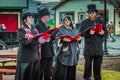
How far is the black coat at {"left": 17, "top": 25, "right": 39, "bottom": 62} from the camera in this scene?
8.14m

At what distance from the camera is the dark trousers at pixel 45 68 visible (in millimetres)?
9102

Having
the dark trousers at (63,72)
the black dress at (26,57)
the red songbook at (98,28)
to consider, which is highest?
the red songbook at (98,28)

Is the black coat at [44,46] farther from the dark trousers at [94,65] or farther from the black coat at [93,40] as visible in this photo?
the dark trousers at [94,65]

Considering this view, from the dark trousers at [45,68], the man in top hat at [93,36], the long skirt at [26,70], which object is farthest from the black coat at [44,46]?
the man in top hat at [93,36]

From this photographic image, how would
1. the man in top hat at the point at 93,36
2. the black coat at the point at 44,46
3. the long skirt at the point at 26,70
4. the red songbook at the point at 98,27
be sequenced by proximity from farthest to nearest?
1. the man in top hat at the point at 93,36
2. the red songbook at the point at 98,27
3. the black coat at the point at 44,46
4. the long skirt at the point at 26,70

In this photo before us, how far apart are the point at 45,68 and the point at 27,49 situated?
1091mm

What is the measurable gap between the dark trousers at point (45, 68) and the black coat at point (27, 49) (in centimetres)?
74

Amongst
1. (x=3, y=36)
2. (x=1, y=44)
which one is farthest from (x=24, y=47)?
(x=3, y=36)

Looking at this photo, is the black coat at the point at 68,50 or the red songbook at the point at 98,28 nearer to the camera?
the black coat at the point at 68,50

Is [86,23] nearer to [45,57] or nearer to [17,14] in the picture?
[45,57]

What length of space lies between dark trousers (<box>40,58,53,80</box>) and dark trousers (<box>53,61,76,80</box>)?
0.52ft

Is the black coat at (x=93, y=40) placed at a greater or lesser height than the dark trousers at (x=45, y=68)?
greater

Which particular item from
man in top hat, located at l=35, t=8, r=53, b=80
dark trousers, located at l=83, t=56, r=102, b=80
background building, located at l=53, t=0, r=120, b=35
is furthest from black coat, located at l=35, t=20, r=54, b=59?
background building, located at l=53, t=0, r=120, b=35

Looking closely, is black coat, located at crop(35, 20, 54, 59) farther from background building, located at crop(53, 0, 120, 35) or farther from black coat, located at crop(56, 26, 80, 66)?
background building, located at crop(53, 0, 120, 35)
